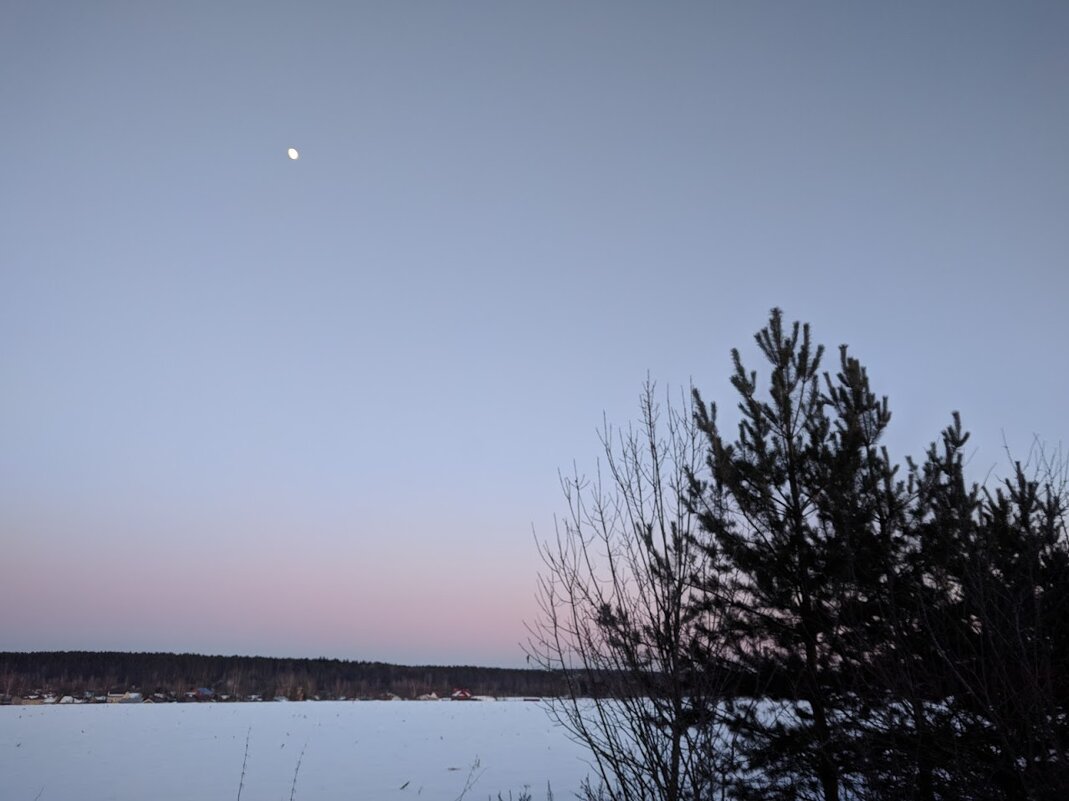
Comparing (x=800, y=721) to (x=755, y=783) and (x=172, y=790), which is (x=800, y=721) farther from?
(x=172, y=790)

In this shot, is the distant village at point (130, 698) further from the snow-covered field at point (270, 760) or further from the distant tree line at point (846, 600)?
the distant tree line at point (846, 600)

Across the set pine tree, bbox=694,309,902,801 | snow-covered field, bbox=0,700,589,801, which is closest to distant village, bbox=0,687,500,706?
snow-covered field, bbox=0,700,589,801

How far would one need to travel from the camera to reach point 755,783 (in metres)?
8.70

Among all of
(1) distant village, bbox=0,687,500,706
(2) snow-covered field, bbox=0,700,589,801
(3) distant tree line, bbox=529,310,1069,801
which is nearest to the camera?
(3) distant tree line, bbox=529,310,1069,801

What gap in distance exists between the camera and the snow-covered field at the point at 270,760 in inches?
690

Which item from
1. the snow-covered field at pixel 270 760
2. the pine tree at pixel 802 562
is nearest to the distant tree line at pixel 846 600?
the pine tree at pixel 802 562

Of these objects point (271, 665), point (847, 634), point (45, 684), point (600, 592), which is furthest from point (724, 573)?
point (271, 665)

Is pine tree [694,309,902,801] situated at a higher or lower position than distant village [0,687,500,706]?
higher

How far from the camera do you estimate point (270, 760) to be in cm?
2402

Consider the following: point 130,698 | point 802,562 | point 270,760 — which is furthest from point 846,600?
point 130,698

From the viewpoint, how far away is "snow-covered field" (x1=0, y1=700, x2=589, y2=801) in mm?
17516

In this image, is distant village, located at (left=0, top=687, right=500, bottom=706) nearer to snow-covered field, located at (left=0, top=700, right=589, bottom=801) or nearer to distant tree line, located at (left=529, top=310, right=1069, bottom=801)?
snow-covered field, located at (left=0, top=700, right=589, bottom=801)

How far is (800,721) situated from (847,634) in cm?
150

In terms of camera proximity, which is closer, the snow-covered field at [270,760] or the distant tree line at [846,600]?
the distant tree line at [846,600]
